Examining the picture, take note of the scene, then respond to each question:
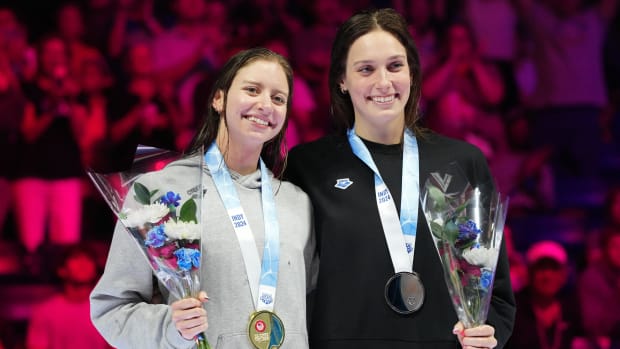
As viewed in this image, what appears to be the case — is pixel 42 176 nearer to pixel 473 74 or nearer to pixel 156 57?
pixel 156 57

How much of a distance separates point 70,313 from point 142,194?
3.09 m

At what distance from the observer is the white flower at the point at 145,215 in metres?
2.13

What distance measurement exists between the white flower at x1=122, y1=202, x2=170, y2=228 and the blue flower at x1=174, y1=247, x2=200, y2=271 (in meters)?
0.11

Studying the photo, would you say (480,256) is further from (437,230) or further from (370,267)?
(370,267)

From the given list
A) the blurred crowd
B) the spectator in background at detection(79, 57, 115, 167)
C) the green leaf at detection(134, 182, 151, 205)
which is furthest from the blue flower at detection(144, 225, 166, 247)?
the spectator in background at detection(79, 57, 115, 167)

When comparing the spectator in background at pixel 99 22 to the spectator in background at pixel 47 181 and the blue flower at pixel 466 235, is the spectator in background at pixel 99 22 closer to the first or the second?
the spectator in background at pixel 47 181

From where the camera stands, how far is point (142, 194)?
2.22m

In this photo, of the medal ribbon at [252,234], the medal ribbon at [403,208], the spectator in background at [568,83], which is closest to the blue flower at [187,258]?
the medal ribbon at [252,234]

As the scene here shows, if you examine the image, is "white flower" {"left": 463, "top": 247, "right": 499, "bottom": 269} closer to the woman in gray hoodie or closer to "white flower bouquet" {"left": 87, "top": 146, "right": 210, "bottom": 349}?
the woman in gray hoodie

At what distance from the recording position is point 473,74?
20.3 feet

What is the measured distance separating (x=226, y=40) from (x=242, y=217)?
3.78 metres

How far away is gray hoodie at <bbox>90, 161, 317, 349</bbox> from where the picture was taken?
221cm

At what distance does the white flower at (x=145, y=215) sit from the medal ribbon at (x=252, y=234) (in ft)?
0.89

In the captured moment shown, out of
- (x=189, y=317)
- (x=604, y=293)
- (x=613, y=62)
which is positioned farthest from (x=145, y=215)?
(x=613, y=62)
